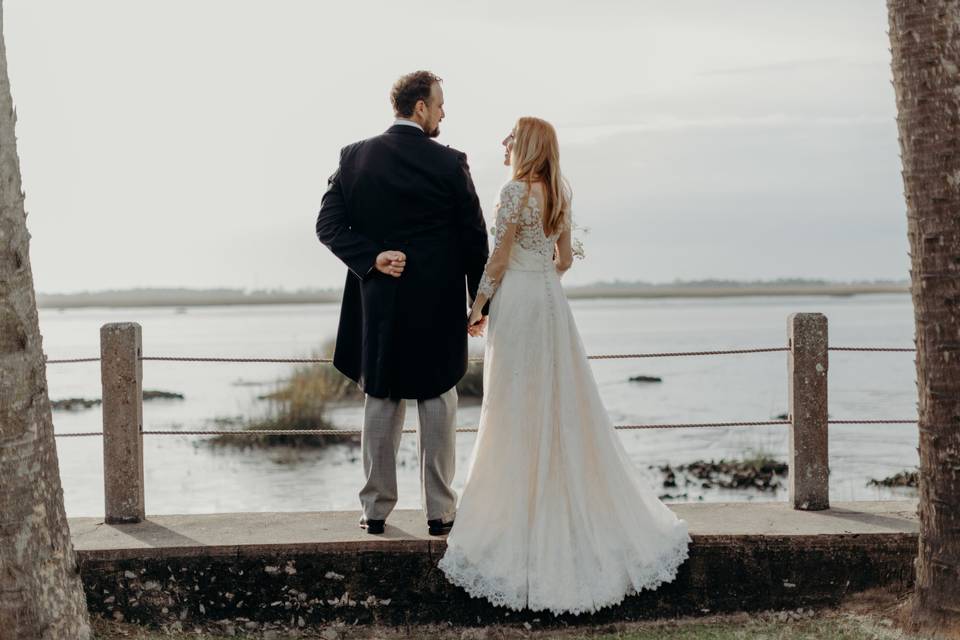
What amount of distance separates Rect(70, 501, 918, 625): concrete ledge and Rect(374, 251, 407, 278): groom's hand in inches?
43.5

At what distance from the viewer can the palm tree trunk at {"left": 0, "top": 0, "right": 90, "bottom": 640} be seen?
348cm

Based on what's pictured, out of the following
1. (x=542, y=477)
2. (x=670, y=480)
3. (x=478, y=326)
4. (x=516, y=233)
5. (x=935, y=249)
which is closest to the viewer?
(x=935, y=249)

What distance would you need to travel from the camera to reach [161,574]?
4484mm

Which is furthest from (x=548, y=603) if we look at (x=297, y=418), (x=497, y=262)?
(x=297, y=418)

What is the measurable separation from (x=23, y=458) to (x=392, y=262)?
157 centimetres

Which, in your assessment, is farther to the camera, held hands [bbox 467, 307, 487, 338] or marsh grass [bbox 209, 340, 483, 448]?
marsh grass [bbox 209, 340, 483, 448]

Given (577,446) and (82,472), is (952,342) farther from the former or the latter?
(82,472)

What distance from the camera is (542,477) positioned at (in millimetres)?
4297

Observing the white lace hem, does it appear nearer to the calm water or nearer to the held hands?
the held hands

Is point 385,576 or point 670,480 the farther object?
point 670,480

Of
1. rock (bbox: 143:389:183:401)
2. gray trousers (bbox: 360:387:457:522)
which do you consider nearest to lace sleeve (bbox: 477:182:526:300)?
gray trousers (bbox: 360:387:457:522)

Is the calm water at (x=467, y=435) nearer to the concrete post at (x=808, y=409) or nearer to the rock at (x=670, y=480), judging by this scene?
the rock at (x=670, y=480)

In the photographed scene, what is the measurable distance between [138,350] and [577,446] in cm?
211

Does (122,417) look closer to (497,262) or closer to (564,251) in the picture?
(497,262)
